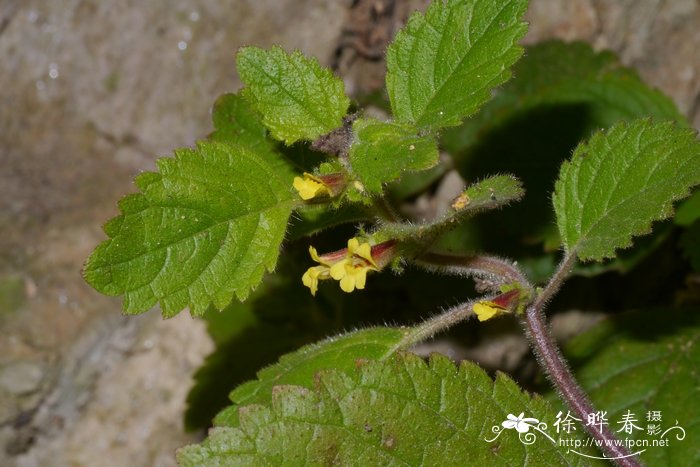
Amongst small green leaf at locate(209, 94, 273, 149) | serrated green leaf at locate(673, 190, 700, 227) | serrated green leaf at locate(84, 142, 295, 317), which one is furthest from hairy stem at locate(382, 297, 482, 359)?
serrated green leaf at locate(673, 190, 700, 227)

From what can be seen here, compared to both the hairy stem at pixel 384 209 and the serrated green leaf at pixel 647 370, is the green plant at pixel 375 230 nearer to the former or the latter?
the hairy stem at pixel 384 209

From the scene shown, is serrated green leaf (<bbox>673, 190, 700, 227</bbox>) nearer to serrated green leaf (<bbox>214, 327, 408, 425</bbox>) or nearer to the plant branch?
the plant branch

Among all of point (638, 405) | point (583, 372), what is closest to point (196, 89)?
point (583, 372)

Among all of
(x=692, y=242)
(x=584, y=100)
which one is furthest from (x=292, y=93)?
(x=692, y=242)

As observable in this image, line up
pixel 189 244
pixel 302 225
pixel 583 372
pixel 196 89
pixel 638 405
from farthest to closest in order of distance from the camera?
pixel 196 89 < pixel 583 372 < pixel 638 405 < pixel 302 225 < pixel 189 244

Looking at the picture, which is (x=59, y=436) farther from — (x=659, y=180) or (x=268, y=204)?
(x=659, y=180)

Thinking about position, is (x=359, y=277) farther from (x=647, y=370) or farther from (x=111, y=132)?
(x=111, y=132)

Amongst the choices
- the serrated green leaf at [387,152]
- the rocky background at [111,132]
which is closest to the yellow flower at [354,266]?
the serrated green leaf at [387,152]

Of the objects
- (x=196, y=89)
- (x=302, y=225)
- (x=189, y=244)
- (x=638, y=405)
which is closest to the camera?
(x=189, y=244)
